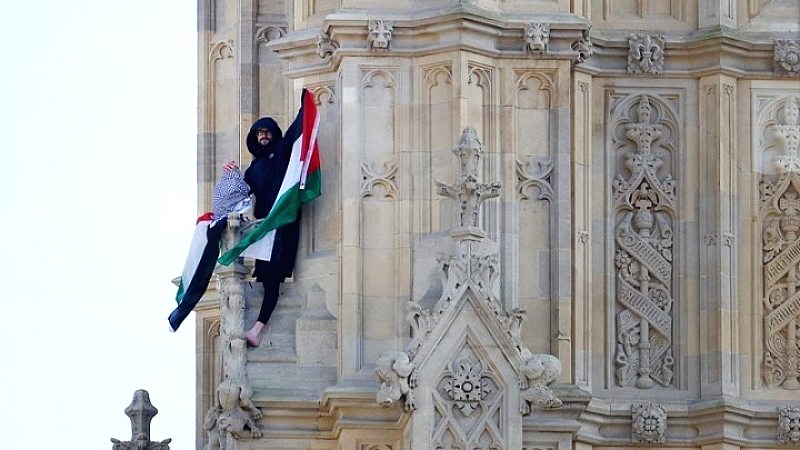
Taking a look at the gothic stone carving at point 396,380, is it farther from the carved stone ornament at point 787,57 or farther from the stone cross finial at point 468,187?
the carved stone ornament at point 787,57

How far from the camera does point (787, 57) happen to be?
135 ft

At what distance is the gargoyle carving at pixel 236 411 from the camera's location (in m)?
39.6

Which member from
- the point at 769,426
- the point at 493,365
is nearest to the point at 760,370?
the point at 769,426

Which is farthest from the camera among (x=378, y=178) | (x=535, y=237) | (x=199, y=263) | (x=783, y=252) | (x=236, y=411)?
(x=783, y=252)

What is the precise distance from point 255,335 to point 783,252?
4.87m

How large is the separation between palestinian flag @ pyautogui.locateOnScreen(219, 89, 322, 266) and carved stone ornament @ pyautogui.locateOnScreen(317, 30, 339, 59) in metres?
0.36

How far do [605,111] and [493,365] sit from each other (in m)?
3.51

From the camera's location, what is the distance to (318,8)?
1607 inches

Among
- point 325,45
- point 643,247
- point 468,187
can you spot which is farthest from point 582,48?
point 325,45

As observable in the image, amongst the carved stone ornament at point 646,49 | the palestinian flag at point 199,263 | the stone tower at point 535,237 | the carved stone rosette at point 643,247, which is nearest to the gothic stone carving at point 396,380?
the stone tower at point 535,237

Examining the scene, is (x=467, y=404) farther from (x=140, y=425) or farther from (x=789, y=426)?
(x=140, y=425)

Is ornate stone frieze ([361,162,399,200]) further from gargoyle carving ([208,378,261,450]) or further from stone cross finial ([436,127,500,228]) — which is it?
gargoyle carving ([208,378,261,450])

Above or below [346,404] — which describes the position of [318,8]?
above

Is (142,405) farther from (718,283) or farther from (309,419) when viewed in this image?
(718,283)
